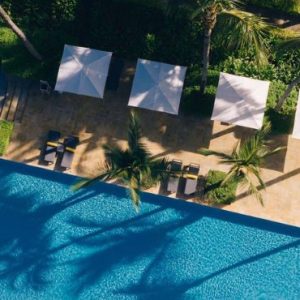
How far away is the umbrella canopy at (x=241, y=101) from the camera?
17.9m

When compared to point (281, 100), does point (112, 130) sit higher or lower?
lower

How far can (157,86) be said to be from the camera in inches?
720

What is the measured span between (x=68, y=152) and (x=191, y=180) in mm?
5636

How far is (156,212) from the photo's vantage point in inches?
751

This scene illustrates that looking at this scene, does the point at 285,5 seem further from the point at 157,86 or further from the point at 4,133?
the point at 4,133

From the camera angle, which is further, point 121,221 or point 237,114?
point 121,221

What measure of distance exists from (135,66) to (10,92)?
6.05 meters

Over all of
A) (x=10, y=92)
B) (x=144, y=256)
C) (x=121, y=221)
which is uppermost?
(x=10, y=92)

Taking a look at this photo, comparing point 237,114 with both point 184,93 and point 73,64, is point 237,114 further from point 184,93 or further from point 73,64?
point 73,64

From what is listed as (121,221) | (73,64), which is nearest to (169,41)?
(73,64)

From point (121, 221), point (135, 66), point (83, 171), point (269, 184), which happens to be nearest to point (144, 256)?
point (121, 221)

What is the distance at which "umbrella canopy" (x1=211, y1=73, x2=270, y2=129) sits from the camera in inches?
704

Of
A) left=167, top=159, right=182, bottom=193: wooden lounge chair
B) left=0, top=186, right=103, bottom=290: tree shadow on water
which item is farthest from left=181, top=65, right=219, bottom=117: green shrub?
left=0, top=186, right=103, bottom=290: tree shadow on water

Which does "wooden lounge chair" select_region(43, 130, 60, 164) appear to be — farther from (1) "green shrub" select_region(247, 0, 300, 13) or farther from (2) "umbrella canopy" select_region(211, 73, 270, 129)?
(1) "green shrub" select_region(247, 0, 300, 13)
